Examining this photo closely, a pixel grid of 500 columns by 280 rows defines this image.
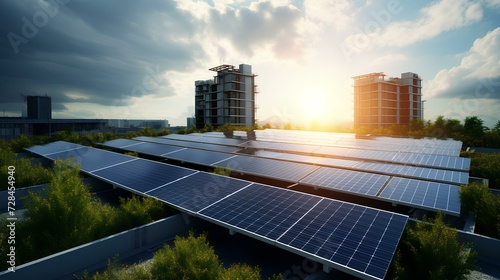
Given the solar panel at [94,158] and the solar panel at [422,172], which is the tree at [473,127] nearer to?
the solar panel at [422,172]

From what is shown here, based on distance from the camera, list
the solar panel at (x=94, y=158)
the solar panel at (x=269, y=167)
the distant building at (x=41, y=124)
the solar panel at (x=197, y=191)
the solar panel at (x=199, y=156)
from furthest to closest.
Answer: the distant building at (x=41, y=124) < the solar panel at (x=199, y=156) < the solar panel at (x=94, y=158) < the solar panel at (x=269, y=167) < the solar panel at (x=197, y=191)

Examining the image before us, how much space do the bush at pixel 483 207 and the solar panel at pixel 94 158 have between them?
71.2 feet

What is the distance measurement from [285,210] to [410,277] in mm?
4743

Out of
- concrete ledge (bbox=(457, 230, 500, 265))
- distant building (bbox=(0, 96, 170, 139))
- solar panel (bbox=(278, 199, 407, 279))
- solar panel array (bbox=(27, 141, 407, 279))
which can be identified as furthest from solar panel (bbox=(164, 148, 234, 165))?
distant building (bbox=(0, 96, 170, 139))

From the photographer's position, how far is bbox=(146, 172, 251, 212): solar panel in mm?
12156

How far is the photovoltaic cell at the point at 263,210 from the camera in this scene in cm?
967

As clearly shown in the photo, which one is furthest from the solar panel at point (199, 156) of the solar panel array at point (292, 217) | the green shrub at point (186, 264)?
the green shrub at point (186, 264)

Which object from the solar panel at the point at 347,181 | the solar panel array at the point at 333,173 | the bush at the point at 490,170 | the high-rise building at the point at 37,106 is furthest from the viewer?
the high-rise building at the point at 37,106

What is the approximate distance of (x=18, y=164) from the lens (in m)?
20.0

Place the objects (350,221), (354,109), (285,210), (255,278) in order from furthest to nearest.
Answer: (354,109) < (285,210) < (350,221) < (255,278)

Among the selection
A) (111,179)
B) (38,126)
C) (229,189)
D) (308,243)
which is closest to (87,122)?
(38,126)

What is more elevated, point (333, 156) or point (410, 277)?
point (333, 156)

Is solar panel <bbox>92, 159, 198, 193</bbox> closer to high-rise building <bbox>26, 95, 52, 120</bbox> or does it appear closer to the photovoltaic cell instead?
the photovoltaic cell

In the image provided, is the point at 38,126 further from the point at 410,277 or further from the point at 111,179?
the point at 410,277
